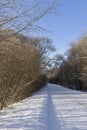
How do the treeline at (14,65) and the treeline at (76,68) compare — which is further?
the treeline at (76,68)

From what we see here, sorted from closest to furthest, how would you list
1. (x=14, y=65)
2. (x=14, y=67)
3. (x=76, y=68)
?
1. (x=14, y=65)
2. (x=14, y=67)
3. (x=76, y=68)

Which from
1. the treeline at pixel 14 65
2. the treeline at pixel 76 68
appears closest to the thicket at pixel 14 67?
the treeline at pixel 14 65

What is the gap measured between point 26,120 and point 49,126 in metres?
1.40

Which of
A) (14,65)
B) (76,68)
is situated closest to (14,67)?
(14,65)

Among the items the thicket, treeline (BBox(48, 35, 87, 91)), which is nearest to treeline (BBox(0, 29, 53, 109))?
the thicket

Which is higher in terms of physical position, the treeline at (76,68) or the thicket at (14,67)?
the treeline at (76,68)

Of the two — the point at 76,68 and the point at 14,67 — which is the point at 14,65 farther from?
the point at 76,68

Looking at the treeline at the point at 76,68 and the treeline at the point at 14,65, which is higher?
the treeline at the point at 76,68

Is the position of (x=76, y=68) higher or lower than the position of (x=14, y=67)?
higher

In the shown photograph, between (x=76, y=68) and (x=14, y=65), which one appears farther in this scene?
(x=76, y=68)

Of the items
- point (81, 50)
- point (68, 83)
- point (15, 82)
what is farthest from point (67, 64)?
point (15, 82)

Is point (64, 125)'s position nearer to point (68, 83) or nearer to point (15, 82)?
point (15, 82)

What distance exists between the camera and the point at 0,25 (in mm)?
10164

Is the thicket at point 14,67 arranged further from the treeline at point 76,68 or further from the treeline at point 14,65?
the treeline at point 76,68
